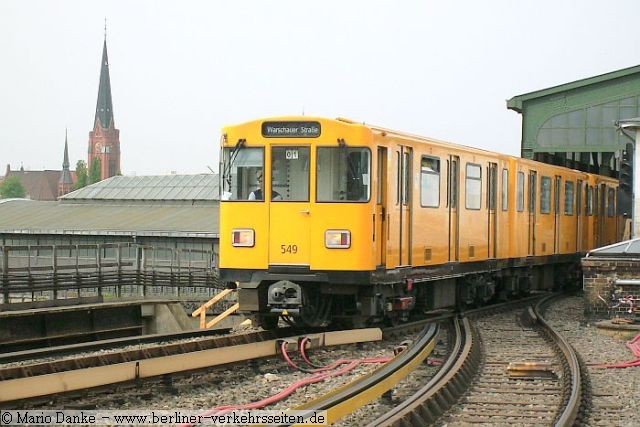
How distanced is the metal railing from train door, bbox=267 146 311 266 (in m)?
8.29

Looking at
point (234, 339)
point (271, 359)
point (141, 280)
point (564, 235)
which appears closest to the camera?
point (271, 359)

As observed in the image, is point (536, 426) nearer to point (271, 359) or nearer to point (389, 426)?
point (389, 426)

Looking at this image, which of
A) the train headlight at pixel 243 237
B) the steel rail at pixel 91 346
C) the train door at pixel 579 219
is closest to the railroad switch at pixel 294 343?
the train headlight at pixel 243 237

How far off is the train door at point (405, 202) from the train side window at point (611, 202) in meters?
16.1

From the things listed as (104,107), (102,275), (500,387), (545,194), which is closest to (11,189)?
(104,107)

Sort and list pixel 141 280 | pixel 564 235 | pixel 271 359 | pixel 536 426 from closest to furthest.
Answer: pixel 536 426
pixel 271 359
pixel 564 235
pixel 141 280

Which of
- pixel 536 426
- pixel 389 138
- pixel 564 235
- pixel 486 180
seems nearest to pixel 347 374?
pixel 536 426

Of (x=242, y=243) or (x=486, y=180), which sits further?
(x=486, y=180)

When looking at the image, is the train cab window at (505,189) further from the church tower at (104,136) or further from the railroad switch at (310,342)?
the church tower at (104,136)

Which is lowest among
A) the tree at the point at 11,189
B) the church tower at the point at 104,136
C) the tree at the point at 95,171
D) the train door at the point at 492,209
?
the train door at the point at 492,209

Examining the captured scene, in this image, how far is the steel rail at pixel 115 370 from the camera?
8055mm

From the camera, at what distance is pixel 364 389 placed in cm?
798

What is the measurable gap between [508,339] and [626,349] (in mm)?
1691

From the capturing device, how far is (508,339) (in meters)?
14.6
